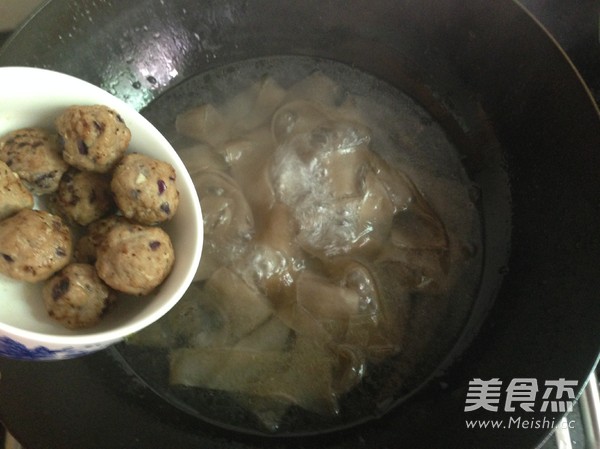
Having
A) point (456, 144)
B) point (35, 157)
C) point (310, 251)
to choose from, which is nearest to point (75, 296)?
point (35, 157)

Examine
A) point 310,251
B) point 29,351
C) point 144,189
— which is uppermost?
point 144,189

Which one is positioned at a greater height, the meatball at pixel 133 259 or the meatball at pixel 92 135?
the meatball at pixel 92 135

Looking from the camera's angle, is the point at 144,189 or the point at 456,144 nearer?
the point at 144,189

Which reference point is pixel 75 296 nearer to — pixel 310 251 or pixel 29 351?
pixel 29 351

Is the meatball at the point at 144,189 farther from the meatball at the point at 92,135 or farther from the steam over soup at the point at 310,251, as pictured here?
the steam over soup at the point at 310,251

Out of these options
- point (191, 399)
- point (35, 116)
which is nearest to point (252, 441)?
point (191, 399)

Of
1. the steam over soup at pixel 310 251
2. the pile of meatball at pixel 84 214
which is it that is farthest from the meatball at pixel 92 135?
the steam over soup at pixel 310 251
